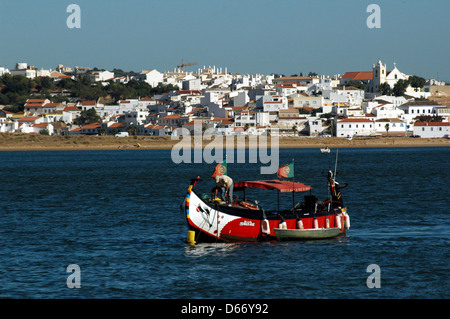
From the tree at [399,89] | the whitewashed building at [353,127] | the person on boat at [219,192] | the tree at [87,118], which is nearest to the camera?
the person on boat at [219,192]

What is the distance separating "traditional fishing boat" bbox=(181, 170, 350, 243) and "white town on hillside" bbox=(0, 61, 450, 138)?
4018 inches

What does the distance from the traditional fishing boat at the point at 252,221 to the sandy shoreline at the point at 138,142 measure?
320 feet

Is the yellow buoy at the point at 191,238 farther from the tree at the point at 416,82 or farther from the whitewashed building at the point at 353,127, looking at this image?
the tree at the point at 416,82

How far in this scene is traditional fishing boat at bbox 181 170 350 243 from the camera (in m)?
23.4

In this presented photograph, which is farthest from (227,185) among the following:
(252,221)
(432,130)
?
(432,130)

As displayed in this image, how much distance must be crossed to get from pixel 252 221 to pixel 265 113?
11019 cm

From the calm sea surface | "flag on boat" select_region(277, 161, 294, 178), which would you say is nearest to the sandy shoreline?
the calm sea surface

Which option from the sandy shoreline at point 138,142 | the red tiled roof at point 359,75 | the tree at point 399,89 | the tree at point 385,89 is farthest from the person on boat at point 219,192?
the red tiled roof at point 359,75

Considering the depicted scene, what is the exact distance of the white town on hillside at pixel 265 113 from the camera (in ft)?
429

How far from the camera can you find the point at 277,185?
83.3 feet

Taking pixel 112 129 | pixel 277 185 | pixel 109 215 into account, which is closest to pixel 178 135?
pixel 112 129

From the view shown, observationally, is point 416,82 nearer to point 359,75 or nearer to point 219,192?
point 359,75

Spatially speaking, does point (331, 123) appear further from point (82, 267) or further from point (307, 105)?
point (82, 267)

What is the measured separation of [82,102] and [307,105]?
5962cm
